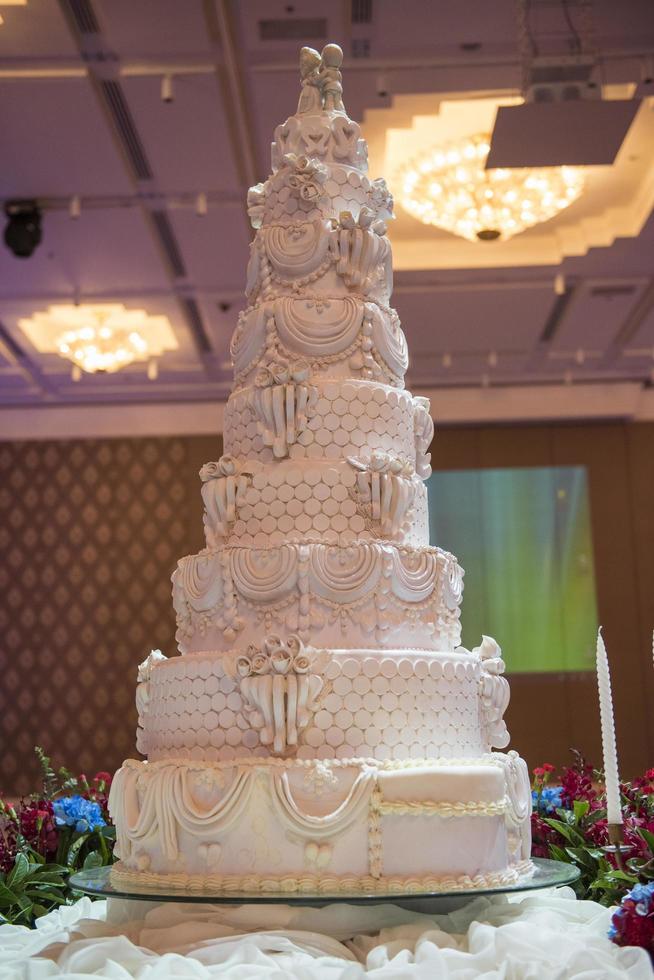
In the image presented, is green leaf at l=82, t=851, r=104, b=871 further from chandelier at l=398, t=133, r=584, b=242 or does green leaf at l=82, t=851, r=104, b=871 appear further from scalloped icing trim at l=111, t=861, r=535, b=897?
chandelier at l=398, t=133, r=584, b=242

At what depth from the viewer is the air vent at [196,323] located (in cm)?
1091

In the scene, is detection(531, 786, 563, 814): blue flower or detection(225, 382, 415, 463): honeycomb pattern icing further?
detection(531, 786, 563, 814): blue flower

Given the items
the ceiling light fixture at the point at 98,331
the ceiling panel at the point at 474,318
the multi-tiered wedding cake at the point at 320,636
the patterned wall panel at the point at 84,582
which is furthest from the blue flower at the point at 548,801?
the patterned wall panel at the point at 84,582

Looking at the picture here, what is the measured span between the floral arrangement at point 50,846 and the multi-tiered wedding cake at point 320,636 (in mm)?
704

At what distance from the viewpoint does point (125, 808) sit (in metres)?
3.76

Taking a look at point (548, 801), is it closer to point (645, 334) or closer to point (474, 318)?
point (474, 318)

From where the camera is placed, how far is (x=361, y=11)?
6.79m

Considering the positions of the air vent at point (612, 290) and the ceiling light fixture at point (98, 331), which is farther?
the ceiling light fixture at point (98, 331)

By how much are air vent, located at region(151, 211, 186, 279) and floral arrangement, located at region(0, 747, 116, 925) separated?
5.36 metres

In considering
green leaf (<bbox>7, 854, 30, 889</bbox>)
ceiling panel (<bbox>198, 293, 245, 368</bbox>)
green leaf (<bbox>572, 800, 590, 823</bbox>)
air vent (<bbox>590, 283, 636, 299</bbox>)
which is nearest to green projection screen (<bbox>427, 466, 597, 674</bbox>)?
ceiling panel (<bbox>198, 293, 245, 368</bbox>)

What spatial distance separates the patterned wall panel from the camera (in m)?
13.6

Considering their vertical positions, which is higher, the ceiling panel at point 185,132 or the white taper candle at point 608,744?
the ceiling panel at point 185,132

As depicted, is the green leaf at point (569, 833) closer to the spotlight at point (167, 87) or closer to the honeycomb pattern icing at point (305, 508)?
Answer: the honeycomb pattern icing at point (305, 508)

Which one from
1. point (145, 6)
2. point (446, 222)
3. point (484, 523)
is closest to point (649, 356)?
point (484, 523)
